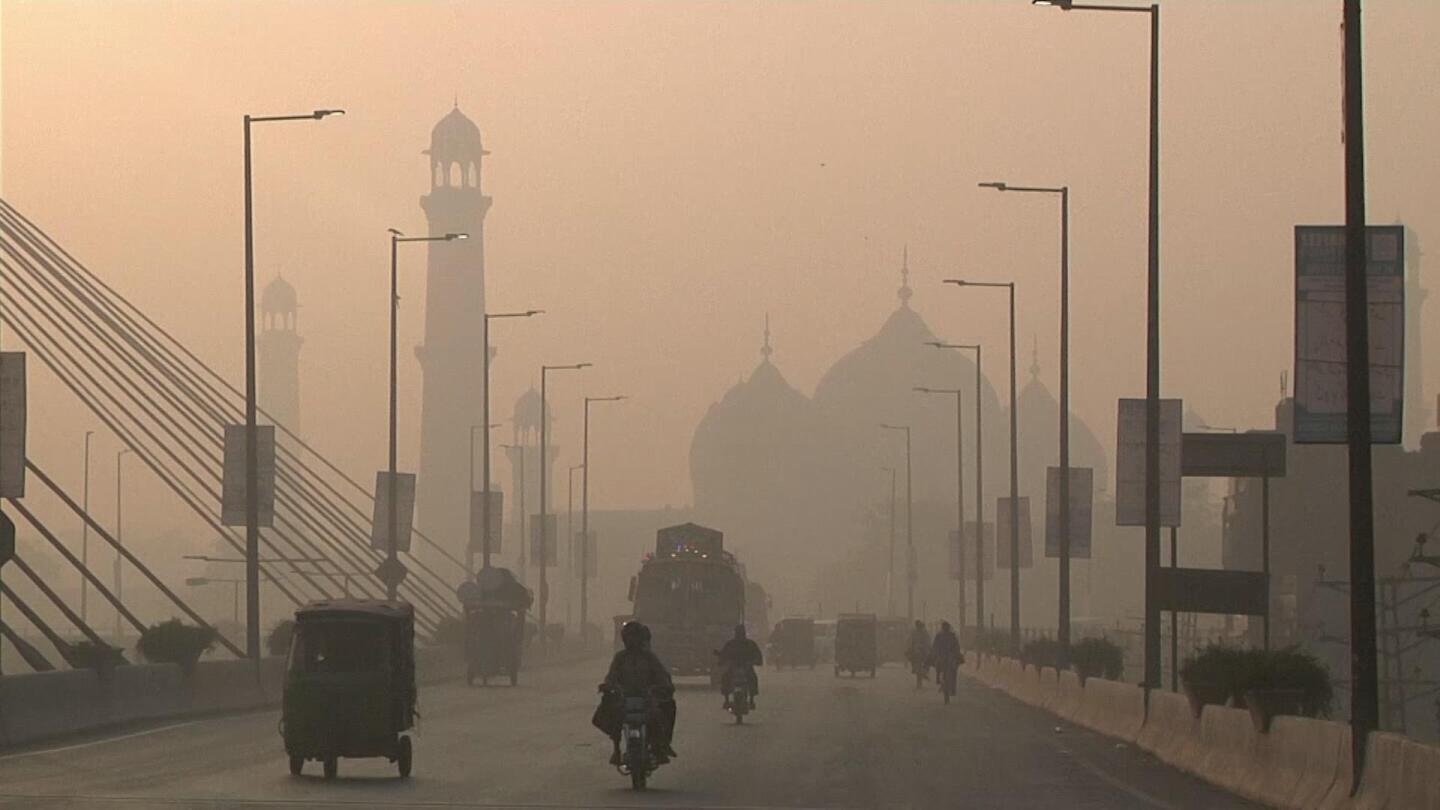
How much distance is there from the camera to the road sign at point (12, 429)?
34188 mm

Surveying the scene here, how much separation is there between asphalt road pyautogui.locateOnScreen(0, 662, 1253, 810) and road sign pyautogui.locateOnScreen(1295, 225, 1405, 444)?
3.47 metres

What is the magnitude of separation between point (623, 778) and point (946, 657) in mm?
28041

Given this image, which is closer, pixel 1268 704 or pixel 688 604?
pixel 1268 704

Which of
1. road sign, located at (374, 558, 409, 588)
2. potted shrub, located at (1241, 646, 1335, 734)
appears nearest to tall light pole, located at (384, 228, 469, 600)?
road sign, located at (374, 558, 409, 588)

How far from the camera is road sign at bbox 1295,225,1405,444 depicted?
2350 centimetres

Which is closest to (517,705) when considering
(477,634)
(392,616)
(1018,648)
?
(477,634)

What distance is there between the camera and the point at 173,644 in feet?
147

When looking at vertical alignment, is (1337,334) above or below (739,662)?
above

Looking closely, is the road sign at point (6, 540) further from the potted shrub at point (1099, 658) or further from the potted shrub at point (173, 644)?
the potted shrub at point (1099, 658)

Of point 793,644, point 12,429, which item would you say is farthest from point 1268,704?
point 793,644

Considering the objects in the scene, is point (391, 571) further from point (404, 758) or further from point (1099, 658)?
point (404, 758)

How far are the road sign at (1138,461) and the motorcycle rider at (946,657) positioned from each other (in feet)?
40.2

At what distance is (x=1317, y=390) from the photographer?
23.7 meters

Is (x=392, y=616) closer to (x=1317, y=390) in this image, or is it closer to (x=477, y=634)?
(x=1317, y=390)
